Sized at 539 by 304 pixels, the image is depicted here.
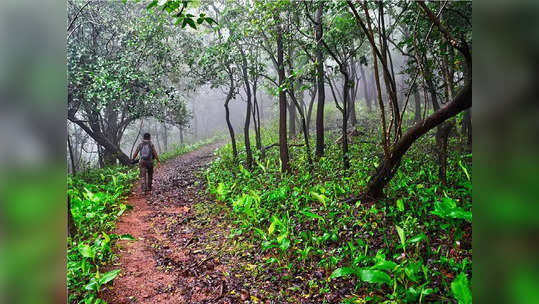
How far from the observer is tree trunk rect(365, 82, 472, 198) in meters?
3.15

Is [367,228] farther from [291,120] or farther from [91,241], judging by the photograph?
[291,120]

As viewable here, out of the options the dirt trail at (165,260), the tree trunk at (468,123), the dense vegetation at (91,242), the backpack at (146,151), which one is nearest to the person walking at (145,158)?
the backpack at (146,151)

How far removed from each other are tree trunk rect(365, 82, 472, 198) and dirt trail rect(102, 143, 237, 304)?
8.10ft

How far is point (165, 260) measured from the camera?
384cm

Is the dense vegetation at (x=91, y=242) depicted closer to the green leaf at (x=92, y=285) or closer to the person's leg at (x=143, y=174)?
the green leaf at (x=92, y=285)

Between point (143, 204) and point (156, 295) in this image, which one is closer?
point (156, 295)

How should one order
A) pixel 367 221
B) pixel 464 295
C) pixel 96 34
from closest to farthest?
pixel 464 295 < pixel 367 221 < pixel 96 34

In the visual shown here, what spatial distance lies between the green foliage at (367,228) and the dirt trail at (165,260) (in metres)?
0.70

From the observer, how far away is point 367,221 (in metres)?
3.92

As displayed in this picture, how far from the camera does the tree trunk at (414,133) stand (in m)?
3.15

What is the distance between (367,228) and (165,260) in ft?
8.77
